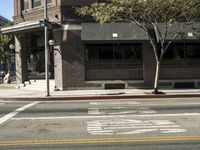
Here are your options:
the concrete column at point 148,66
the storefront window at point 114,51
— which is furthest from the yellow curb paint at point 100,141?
the storefront window at point 114,51

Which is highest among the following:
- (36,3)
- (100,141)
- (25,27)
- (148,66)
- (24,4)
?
(24,4)

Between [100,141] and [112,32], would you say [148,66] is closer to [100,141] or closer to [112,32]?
[112,32]

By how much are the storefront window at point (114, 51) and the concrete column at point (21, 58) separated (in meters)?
6.39

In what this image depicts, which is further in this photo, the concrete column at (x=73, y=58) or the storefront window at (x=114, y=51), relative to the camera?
the storefront window at (x=114, y=51)

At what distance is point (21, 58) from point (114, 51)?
755cm

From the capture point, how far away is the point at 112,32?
27328 mm

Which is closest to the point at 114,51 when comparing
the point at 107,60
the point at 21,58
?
the point at 107,60

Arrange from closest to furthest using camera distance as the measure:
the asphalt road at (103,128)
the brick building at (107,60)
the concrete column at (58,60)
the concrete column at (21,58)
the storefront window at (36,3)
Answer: the asphalt road at (103,128) → the brick building at (107,60) → the concrete column at (58,60) → the storefront window at (36,3) → the concrete column at (21,58)

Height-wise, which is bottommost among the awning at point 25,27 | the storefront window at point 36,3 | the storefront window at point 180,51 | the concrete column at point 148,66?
the concrete column at point 148,66

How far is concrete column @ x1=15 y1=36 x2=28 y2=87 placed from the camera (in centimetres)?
3284

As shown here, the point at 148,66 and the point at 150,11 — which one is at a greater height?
the point at 150,11

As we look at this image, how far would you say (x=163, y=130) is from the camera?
11.3m

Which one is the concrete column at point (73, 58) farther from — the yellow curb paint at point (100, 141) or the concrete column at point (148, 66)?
the yellow curb paint at point (100, 141)

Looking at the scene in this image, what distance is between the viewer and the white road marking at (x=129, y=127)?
1122 cm
